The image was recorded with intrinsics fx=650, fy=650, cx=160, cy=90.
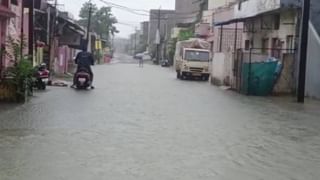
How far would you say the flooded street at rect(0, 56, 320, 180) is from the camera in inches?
371

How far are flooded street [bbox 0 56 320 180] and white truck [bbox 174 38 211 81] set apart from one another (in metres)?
24.2

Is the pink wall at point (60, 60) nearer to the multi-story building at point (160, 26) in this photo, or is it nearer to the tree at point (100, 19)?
→ the multi-story building at point (160, 26)

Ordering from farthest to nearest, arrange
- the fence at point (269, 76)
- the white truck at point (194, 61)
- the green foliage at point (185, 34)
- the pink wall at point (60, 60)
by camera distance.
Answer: the green foliage at point (185, 34) → the white truck at point (194, 61) → the pink wall at point (60, 60) → the fence at point (269, 76)

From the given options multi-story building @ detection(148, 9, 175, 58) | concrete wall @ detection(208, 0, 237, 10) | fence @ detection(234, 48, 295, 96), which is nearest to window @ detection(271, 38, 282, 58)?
fence @ detection(234, 48, 295, 96)

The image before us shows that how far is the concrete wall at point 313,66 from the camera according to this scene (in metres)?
27.3

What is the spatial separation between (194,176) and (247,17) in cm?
2853

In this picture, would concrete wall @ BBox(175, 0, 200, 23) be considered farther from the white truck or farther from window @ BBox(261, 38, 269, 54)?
window @ BBox(261, 38, 269, 54)

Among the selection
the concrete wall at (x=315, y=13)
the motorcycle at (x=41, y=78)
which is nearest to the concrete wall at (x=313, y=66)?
the concrete wall at (x=315, y=13)

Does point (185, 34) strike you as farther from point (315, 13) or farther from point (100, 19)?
point (315, 13)

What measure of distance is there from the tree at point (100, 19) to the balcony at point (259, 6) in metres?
78.5

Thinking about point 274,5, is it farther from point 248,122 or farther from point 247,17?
point 248,122

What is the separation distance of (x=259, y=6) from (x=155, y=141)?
22431 millimetres

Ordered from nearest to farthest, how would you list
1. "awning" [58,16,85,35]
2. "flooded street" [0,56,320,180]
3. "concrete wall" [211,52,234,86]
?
1. "flooded street" [0,56,320,180]
2. "concrete wall" [211,52,234,86]
3. "awning" [58,16,85,35]

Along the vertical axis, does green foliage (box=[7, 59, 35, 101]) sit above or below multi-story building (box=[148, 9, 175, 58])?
below
